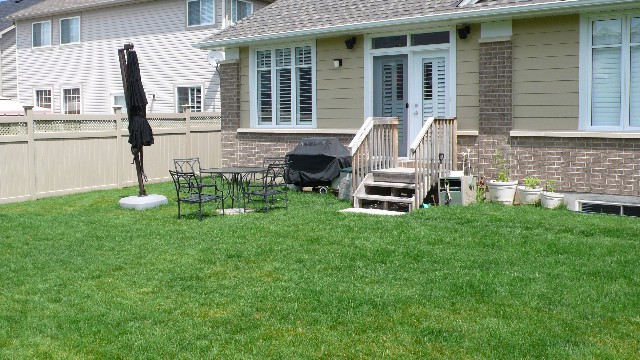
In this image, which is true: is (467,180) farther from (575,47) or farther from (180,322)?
(180,322)

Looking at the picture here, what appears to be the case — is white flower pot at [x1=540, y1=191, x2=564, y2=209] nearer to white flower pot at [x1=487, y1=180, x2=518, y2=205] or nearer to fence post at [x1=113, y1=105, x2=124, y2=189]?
white flower pot at [x1=487, y1=180, x2=518, y2=205]

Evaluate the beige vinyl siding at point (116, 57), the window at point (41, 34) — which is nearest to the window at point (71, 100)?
the beige vinyl siding at point (116, 57)

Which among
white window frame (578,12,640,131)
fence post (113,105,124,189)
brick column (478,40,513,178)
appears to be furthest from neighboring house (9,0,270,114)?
white window frame (578,12,640,131)

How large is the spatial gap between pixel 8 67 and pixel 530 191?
955 inches

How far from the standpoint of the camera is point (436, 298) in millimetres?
6297

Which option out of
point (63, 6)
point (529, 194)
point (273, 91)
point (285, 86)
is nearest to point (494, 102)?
point (529, 194)

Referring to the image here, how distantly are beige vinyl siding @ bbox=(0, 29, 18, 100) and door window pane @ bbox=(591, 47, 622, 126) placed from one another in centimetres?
2430

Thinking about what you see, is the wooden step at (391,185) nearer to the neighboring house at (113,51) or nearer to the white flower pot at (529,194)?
the white flower pot at (529,194)

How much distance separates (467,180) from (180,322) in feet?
22.3

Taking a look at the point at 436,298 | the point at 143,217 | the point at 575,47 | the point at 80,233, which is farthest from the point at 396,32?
the point at 436,298

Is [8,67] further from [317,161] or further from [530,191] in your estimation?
[530,191]

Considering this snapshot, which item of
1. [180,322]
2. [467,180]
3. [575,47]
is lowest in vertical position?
[180,322]

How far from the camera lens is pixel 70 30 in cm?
2670

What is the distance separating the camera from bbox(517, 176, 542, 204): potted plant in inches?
453
